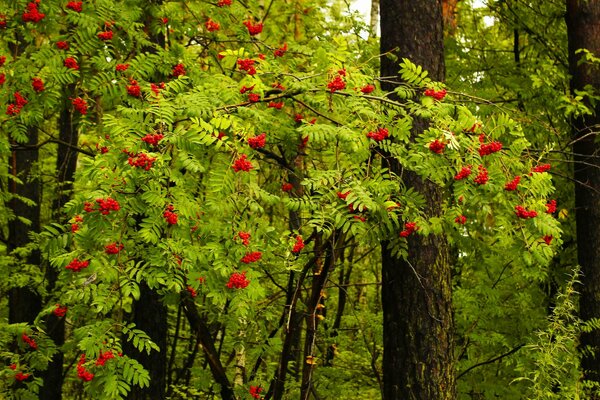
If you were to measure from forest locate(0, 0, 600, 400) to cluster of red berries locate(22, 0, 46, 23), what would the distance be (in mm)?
23

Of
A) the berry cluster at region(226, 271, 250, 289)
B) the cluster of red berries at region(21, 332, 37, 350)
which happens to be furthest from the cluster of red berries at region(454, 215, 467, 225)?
the cluster of red berries at region(21, 332, 37, 350)

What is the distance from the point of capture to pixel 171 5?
8.00 m

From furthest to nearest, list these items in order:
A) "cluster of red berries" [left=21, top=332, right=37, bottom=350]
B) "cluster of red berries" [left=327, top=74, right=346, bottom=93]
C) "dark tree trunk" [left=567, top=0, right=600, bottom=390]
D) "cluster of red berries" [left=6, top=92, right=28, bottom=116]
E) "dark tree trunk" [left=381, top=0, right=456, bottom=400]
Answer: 1. "dark tree trunk" [left=567, top=0, right=600, bottom=390]
2. "cluster of red berries" [left=21, top=332, right=37, bottom=350]
3. "cluster of red berries" [left=6, top=92, right=28, bottom=116]
4. "dark tree trunk" [left=381, top=0, right=456, bottom=400]
5. "cluster of red berries" [left=327, top=74, right=346, bottom=93]

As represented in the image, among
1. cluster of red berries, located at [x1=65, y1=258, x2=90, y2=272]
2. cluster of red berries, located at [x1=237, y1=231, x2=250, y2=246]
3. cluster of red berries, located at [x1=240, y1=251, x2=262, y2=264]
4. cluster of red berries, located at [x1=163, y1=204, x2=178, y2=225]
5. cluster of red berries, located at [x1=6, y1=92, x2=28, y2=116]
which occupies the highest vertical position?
cluster of red berries, located at [x1=6, y1=92, x2=28, y2=116]

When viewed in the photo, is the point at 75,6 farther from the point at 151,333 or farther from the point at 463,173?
the point at 463,173

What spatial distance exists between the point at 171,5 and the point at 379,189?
13.8 feet

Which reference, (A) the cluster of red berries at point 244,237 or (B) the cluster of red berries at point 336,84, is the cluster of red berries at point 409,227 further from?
(A) the cluster of red berries at point 244,237

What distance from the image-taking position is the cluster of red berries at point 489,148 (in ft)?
16.6

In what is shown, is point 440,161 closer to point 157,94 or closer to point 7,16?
point 157,94

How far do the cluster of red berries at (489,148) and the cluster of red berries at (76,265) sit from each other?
114 inches

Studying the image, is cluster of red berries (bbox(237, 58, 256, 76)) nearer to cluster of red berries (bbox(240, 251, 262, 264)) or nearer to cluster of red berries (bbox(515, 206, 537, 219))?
cluster of red berries (bbox(240, 251, 262, 264))

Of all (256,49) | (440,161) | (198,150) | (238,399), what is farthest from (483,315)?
(198,150)

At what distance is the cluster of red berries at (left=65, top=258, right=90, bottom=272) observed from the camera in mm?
4598

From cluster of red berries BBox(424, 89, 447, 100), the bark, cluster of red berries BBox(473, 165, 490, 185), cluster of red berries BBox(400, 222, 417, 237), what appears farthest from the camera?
the bark
